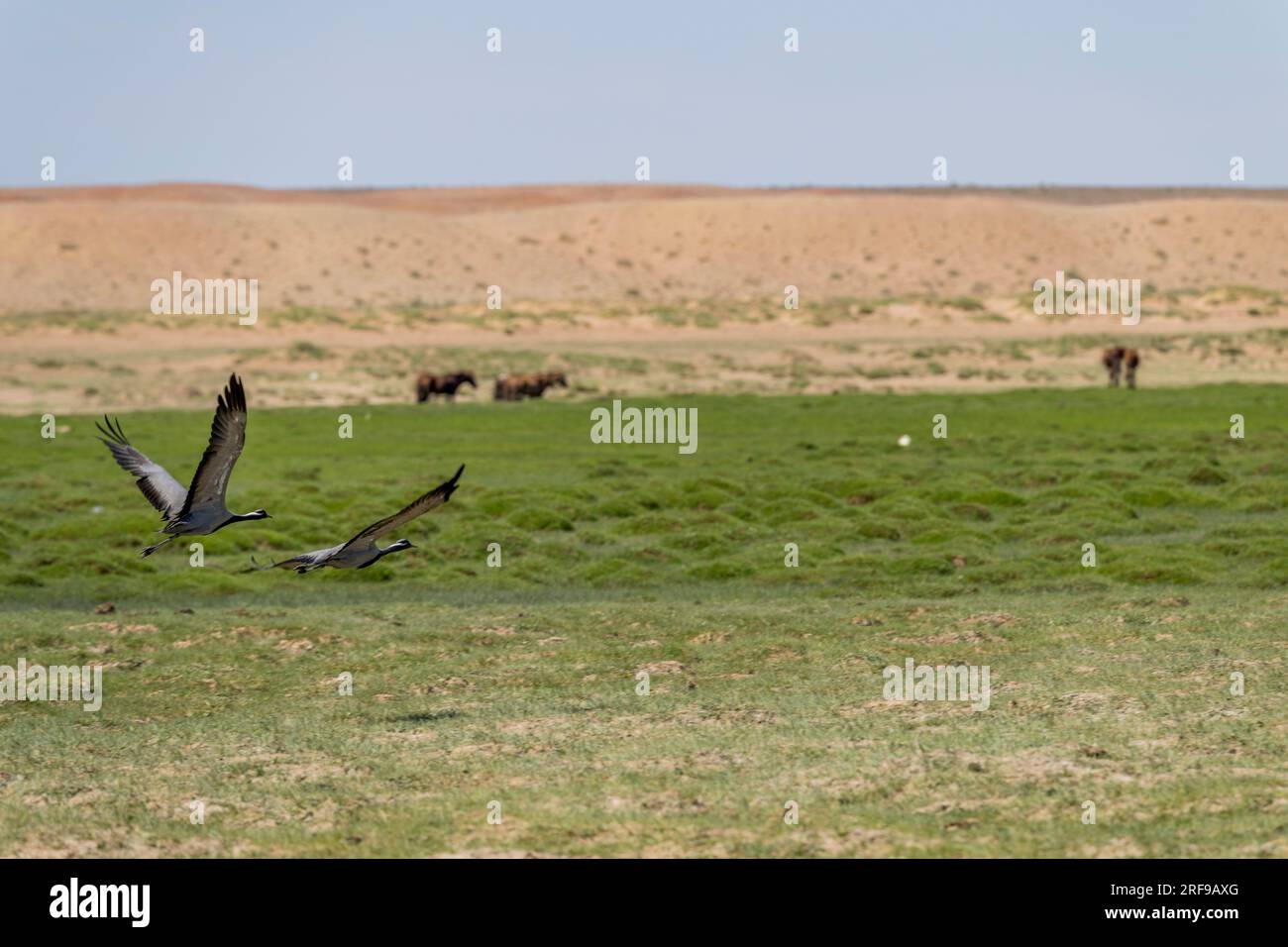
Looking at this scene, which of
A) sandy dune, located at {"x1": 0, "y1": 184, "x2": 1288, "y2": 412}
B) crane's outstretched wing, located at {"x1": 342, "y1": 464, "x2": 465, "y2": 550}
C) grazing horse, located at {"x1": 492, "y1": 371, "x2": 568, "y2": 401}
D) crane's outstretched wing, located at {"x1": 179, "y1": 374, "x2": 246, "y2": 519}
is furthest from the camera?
sandy dune, located at {"x1": 0, "y1": 184, "x2": 1288, "y2": 412}

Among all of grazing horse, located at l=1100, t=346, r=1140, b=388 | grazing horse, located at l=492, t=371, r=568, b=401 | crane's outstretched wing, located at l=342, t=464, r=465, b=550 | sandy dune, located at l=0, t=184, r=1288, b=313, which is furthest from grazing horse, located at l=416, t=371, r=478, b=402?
sandy dune, located at l=0, t=184, r=1288, b=313

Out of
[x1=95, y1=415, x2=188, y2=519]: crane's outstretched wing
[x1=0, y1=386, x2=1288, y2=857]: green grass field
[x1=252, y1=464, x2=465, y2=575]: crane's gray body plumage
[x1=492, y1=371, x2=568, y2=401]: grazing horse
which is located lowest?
[x1=0, y1=386, x2=1288, y2=857]: green grass field

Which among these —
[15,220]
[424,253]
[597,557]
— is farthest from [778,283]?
[597,557]

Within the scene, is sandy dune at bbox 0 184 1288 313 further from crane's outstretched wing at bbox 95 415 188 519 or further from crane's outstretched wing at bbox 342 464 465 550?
crane's outstretched wing at bbox 342 464 465 550

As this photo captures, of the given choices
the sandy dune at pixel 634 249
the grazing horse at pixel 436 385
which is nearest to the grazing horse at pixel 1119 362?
the grazing horse at pixel 436 385

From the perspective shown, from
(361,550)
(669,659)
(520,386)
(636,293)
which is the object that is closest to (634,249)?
(636,293)

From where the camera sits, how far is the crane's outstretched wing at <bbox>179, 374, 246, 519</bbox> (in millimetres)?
13539

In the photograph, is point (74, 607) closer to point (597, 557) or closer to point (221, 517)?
point (597, 557)

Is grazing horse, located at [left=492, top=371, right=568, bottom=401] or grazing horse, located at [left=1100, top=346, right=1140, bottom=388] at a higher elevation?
grazing horse, located at [left=1100, top=346, right=1140, bottom=388]

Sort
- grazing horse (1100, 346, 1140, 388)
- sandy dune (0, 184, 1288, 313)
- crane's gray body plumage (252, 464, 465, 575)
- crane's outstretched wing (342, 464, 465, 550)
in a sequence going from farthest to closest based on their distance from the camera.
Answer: sandy dune (0, 184, 1288, 313) < grazing horse (1100, 346, 1140, 388) < crane's gray body plumage (252, 464, 465, 575) < crane's outstretched wing (342, 464, 465, 550)

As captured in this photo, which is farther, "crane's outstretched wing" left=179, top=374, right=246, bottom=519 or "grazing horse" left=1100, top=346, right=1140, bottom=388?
"grazing horse" left=1100, top=346, right=1140, bottom=388

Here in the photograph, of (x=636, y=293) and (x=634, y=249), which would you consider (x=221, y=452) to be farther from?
(x=634, y=249)

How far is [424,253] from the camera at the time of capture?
4471 inches
